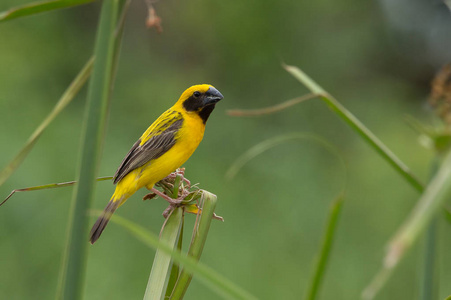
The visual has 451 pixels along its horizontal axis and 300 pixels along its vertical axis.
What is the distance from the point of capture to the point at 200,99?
81.7 inches

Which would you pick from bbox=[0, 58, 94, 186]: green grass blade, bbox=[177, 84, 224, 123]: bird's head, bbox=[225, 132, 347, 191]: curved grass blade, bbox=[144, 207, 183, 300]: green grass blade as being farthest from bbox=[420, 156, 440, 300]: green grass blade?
bbox=[177, 84, 224, 123]: bird's head

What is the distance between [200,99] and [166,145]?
203 mm

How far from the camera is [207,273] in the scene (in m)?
0.61

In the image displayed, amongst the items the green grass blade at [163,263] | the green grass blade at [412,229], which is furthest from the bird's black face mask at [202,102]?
the green grass blade at [412,229]

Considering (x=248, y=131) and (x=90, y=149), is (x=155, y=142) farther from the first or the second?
(x=248, y=131)

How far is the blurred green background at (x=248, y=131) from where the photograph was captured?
485cm

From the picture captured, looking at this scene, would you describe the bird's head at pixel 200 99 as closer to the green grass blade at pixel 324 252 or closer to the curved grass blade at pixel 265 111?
the curved grass blade at pixel 265 111

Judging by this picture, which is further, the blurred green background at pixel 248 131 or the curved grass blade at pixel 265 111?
the blurred green background at pixel 248 131

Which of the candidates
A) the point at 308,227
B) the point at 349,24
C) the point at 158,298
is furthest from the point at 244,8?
the point at 158,298

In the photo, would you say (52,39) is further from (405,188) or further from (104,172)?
(405,188)

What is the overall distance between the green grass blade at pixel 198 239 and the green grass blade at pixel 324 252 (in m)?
0.34

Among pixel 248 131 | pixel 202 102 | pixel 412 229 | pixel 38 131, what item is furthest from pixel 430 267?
pixel 248 131

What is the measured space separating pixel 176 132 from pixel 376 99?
4.74 meters

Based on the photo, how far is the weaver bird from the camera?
6.04ft
